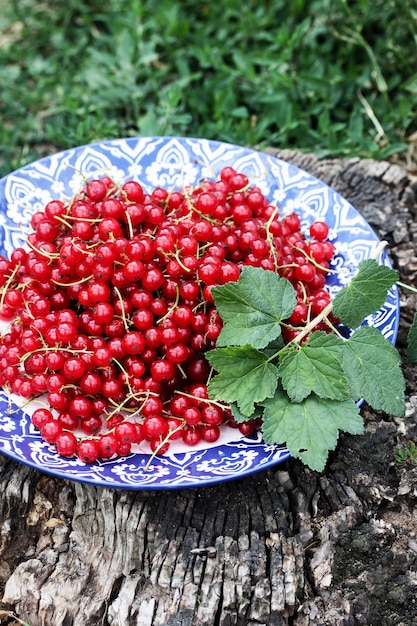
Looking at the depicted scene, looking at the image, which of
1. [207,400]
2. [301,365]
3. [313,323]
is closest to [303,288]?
[313,323]

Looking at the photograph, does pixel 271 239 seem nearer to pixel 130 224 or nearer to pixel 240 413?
pixel 130 224

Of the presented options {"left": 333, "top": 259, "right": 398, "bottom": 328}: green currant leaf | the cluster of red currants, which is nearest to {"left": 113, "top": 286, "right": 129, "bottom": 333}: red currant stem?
the cluster of red currants

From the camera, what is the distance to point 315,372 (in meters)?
1.47

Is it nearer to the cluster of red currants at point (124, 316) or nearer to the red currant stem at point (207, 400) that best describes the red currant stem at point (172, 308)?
the cluster of red currants at point (124, 316)

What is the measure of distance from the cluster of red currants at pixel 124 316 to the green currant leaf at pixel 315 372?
12 centimetres

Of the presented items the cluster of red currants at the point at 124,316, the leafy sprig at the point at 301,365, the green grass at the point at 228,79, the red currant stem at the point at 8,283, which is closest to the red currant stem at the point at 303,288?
the cluster of red currants at the point at 124,316

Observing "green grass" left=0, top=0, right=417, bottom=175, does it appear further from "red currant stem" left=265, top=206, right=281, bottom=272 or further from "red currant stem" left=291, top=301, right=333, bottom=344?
"red currant stem" left=291, top=301, right=333, bottom=344

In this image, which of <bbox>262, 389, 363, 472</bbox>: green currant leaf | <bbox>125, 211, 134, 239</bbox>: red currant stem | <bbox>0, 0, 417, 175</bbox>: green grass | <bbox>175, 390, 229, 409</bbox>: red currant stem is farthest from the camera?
<bbox>0, 0, 417, 175</bbox>: green grass

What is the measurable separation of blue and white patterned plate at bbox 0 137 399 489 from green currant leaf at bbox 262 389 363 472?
0.05m

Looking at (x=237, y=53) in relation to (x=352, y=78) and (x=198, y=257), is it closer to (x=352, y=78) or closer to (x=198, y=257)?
(x=352, y=78)

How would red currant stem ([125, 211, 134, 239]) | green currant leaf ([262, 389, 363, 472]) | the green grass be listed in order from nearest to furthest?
green currant leaf ([262, 389, 363, 472]) < red currant stem ([125, 211, 134, 239]) < the green grass

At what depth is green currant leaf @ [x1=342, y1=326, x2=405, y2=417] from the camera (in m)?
1.49

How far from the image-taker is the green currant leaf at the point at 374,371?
4.90 ft

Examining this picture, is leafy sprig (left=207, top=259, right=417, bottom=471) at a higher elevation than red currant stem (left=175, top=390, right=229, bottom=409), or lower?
higher
